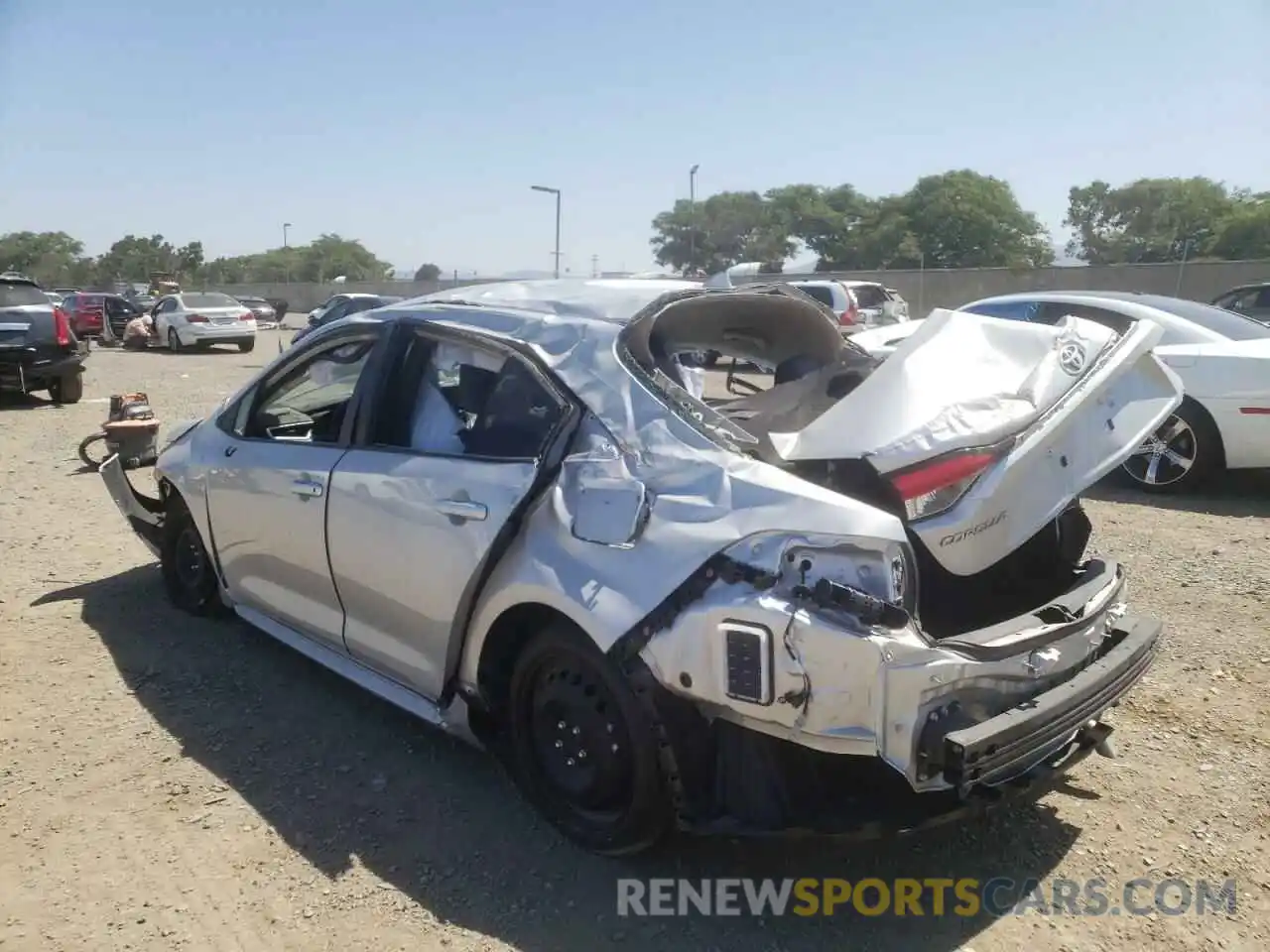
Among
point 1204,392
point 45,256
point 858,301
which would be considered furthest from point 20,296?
point 45,256

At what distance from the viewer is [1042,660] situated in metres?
2.60

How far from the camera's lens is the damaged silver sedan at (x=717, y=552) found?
238cm

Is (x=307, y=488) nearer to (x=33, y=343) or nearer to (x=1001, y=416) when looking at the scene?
(x=1001, y=416)

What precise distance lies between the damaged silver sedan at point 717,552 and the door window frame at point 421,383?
0.4 inches

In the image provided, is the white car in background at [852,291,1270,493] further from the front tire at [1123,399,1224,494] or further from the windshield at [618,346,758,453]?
the windshield at [618,346,758,453]

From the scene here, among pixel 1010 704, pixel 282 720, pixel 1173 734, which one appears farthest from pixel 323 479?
pixel 1173 734

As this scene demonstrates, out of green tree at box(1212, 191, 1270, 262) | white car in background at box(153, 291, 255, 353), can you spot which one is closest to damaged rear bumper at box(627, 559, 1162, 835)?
white car in background at box(153, 291, 255, 353)

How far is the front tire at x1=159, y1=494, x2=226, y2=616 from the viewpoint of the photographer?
4.80 metres

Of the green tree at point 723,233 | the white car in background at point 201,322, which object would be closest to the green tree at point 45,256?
the green tree at point 723,233

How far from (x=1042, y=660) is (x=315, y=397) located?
3.27m

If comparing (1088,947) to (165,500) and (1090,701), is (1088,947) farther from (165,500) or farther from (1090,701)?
(165,500)

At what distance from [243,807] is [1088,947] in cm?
264

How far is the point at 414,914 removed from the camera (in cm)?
273

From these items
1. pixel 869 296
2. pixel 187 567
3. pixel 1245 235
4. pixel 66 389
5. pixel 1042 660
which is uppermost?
pixel 1245 235
